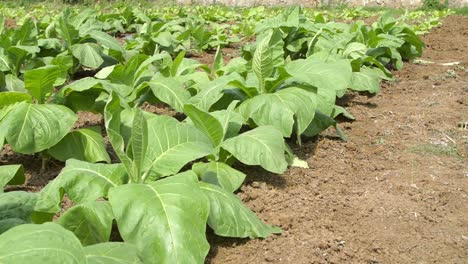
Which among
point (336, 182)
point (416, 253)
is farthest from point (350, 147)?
point (416, 253)

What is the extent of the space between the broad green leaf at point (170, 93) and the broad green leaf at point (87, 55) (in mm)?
1320

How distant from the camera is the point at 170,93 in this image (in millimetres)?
3738

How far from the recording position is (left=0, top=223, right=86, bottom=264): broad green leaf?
1.48 metres

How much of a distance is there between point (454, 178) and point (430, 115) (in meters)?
1.23

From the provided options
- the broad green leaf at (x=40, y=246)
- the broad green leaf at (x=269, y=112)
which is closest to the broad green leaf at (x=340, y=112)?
the broad green leaf at (x=269, y=112)

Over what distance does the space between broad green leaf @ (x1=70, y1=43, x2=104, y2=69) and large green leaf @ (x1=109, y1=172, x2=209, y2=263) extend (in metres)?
2.91

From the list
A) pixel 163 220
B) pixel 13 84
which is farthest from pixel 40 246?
pixel 13 84

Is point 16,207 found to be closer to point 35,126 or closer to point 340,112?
point 35,126

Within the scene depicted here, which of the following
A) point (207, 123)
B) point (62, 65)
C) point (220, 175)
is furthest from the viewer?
point (62, 65)

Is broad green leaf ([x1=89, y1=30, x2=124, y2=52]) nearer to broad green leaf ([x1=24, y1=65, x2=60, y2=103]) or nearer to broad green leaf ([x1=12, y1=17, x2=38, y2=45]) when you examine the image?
broad green leaf ([x1=12, y1=17, x2=38, y2=45])

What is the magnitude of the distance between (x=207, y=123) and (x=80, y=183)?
2.72ft

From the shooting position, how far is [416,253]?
8.21 feet

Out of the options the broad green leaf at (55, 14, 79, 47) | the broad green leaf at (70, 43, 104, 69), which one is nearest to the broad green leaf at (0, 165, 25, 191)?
the broad green leaf at (70, 43, 104, 69)

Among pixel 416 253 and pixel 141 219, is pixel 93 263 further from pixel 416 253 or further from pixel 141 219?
pixel 416 253
